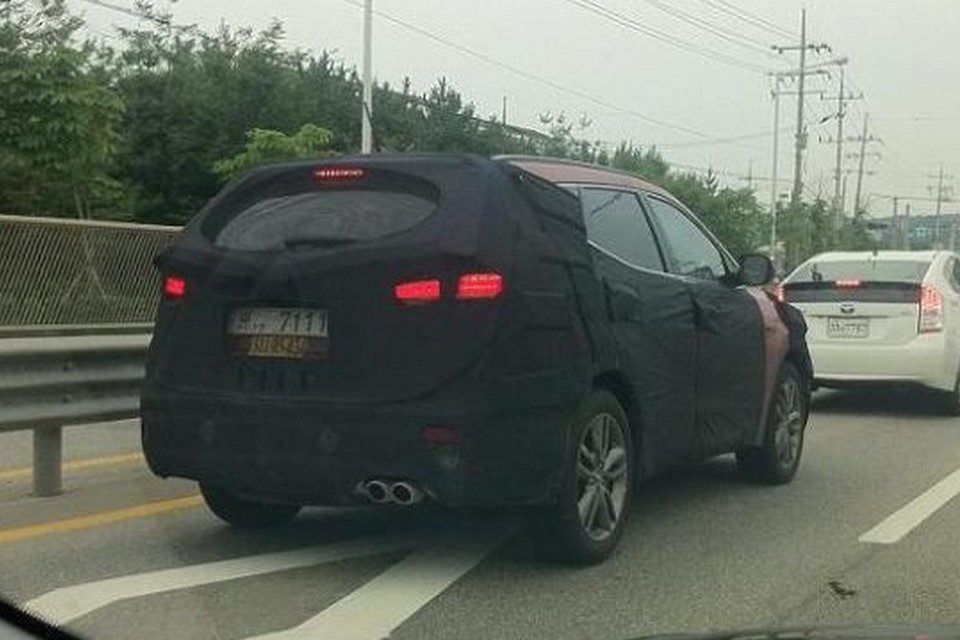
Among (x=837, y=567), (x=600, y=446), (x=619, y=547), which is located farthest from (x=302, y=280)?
(x=837, y=567)

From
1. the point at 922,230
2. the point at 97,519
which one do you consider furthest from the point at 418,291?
the point at 922,230

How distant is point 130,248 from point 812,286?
7.47 meters

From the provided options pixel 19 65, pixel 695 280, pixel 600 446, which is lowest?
pixel 600 446

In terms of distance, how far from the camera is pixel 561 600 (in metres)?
5.37

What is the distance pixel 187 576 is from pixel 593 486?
1.76 m

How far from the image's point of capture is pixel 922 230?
11406cm

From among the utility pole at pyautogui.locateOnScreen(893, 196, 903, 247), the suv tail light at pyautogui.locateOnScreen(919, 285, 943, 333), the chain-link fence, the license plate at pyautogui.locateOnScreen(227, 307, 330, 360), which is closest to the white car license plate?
the license plate at pyautogui.locateOnScreen(227, 307, 330, 360)

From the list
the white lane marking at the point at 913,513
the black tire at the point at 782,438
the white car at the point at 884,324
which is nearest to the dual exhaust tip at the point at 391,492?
the white lane marking at the point at 913,513

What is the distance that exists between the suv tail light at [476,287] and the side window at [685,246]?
1.90 meters

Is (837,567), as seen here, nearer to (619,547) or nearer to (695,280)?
(619,547)

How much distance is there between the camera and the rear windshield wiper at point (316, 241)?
5531mm

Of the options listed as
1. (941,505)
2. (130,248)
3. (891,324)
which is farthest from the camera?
(130,248)

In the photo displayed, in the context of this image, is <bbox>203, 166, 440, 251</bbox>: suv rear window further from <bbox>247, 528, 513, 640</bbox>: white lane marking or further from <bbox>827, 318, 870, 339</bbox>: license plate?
<bbox>827, 318, 870, 339</bbox>: license plate

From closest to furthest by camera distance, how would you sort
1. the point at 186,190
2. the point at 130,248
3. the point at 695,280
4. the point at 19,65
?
the point at 695,280
the point at 130,248
the point at 19,65
the point at 186,190
